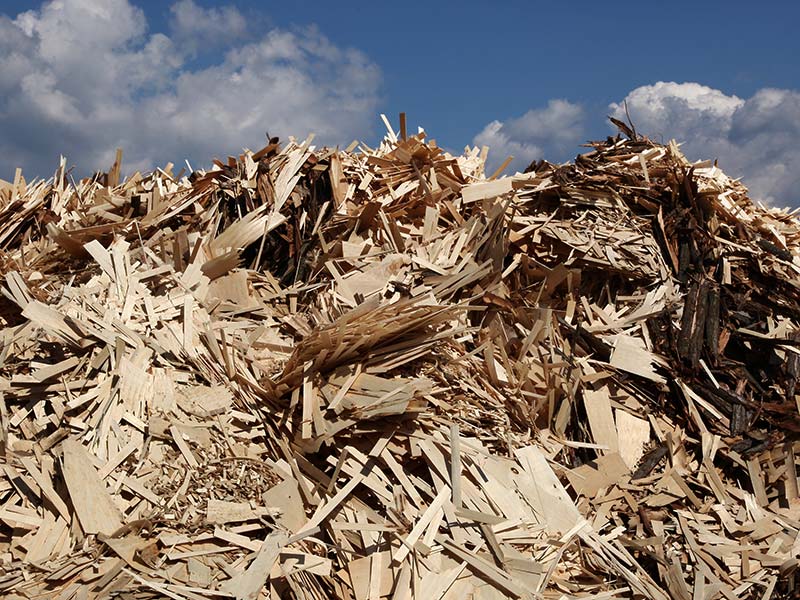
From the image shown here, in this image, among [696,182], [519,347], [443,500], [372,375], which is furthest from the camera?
[696,182]

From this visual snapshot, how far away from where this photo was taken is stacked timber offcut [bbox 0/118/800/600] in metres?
3.28

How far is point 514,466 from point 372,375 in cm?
87

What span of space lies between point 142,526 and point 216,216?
7.67ft

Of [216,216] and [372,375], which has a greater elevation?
[216,216]

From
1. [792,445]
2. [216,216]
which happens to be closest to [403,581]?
[792,445]

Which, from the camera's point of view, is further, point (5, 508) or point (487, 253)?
point (487, 253)

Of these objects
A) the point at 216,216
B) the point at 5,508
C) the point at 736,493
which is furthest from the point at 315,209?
the point at 736,493

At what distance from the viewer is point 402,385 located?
11.6 feet

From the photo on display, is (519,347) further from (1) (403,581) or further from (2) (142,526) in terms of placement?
(2) (142,526)

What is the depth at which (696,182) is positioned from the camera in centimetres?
492

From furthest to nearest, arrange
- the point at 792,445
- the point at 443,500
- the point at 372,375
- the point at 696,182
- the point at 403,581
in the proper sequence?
the point at 696,182, the point at 792,445, the point at 372,375, the point at 443,500, the point at 403,581

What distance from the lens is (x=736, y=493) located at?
12.7 ft

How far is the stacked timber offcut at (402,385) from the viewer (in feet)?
10.7

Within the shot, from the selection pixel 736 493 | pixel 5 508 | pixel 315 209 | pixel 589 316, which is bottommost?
pixel 736 493
